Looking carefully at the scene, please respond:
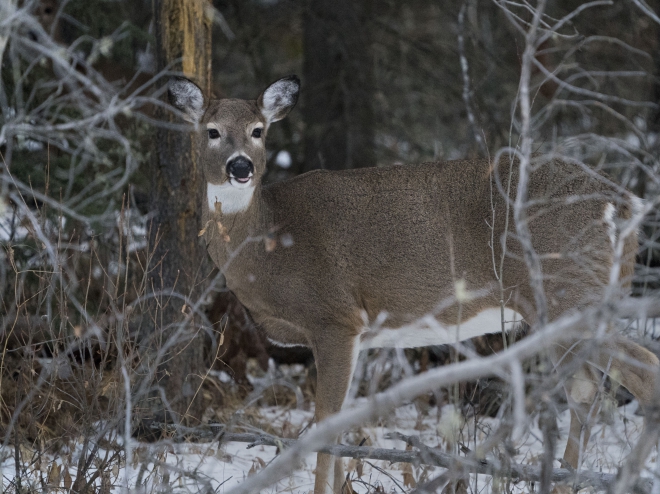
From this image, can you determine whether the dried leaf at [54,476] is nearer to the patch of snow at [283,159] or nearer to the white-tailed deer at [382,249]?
the white-tailed deer at [382,249]

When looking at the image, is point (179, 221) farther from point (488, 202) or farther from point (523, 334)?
point (523, 334)

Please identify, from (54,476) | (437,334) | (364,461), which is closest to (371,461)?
(437,334)

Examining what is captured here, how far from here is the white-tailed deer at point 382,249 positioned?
5078 millimetres

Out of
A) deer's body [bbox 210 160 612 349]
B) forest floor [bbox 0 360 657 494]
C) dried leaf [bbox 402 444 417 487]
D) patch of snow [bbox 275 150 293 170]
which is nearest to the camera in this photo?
forest floor [bbox 0 360 657 494]

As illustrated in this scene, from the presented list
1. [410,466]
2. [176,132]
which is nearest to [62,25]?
[176,132]

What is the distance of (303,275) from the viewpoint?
17.6ft

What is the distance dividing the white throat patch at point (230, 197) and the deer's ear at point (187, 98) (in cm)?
57

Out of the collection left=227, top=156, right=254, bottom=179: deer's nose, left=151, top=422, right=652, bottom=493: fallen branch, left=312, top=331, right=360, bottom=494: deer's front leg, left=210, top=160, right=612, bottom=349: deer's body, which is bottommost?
left=312, top=331, right=360, bottom=494: deer's front leg

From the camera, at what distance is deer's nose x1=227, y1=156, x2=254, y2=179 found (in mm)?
5230

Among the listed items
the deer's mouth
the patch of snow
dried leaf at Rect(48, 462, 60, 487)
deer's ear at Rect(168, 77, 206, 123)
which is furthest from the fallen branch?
the patch of snow

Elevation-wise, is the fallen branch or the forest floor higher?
the fallen branch

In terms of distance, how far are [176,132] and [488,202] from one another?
2.18 m

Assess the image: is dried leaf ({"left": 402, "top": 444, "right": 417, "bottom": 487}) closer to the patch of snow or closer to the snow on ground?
the snow on ground

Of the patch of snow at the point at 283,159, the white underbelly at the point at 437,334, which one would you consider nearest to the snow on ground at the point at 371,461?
the white underbelly at the point at 437,334
